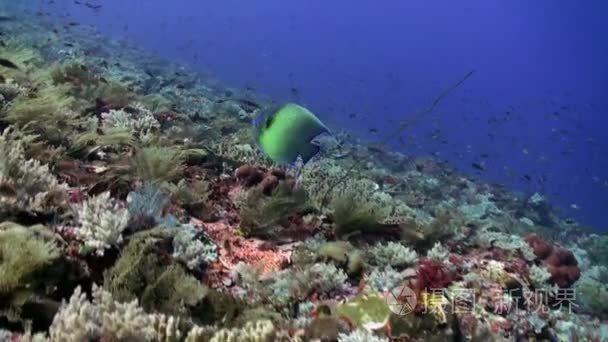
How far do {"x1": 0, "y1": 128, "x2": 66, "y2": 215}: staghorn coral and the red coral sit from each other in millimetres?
7192

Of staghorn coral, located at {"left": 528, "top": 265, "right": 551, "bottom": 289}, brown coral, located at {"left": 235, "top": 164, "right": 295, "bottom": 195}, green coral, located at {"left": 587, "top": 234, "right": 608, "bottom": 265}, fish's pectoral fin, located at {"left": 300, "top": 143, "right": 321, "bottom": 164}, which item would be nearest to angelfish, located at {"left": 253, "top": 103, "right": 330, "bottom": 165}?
fish's pectoral fin, located at {"left": 300, "top": 143, "right": 321, "bottom": 164}

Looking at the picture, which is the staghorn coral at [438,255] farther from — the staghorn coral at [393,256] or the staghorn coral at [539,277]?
the staghorn coral at [539,277]

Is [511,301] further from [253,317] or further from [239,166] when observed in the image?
[239,166]

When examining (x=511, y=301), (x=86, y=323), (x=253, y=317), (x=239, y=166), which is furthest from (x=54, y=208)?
(x=511, y=301)

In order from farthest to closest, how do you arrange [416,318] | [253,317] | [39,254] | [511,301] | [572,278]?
1. [572,278]
2. [511,301]
3. [416,318]
4. [253,317]
5. [39,254]

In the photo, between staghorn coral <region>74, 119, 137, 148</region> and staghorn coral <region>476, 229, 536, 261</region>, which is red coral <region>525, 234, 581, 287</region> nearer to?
staghorn coral <region>476, 229, 536, 261</region>

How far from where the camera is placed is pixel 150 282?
12.5ft

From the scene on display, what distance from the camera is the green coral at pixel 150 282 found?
11.8 feet

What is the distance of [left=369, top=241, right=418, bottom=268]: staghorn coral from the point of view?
5.72 meters

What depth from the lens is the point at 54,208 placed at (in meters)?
4.20

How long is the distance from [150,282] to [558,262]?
6.93 m

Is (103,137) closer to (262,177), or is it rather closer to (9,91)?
(9,91)

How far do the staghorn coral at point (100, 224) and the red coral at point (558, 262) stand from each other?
6604 mm

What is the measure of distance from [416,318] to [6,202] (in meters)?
3.62
